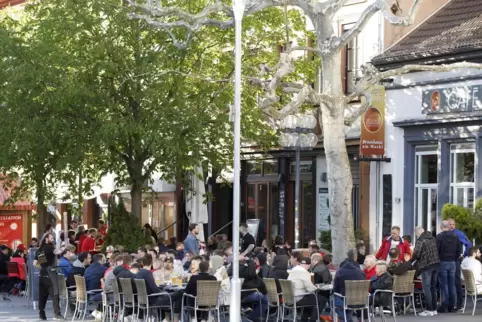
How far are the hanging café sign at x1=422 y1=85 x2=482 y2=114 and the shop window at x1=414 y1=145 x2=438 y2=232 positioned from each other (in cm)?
125

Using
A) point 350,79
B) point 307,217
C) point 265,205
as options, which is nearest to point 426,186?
point 350,79

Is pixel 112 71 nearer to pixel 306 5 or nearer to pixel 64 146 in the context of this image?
pixel 64 146

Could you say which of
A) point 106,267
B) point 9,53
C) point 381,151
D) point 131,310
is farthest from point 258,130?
point 131,310

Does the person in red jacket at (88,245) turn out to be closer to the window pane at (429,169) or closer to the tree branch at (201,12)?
the window pane at (429,169)

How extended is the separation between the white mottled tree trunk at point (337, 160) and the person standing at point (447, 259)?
2659 mm

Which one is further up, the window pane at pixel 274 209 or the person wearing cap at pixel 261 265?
the window pane at pixel 274 209

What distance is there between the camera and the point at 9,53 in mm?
34719

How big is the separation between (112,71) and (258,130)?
15.4 ft

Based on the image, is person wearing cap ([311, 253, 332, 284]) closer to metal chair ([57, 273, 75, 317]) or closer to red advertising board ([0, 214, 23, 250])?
metal chair ([57, 273, 75, 317])

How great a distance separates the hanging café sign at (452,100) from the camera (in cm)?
3228

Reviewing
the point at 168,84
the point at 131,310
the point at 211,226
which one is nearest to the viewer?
the point at 131,310

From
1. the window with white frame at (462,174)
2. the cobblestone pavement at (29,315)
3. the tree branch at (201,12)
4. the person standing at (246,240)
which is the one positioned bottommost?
the cobblestone pavement at (29,315)

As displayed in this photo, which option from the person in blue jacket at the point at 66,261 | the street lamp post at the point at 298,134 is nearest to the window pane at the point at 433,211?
the street lamp post at the point at 298,134

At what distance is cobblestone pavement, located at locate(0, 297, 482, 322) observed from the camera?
25.5 meters
